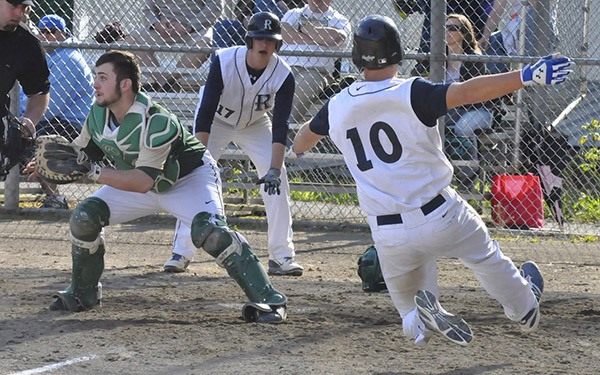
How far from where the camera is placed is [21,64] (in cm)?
701

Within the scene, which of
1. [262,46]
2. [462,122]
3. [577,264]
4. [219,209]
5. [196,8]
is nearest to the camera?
[219,209]

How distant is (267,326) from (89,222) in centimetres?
113

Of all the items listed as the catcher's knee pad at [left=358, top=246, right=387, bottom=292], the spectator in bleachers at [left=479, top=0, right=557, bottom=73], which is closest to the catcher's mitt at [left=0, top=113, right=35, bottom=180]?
the catcher's knee pad at [left=358, top=246, right=387, bottom=292]

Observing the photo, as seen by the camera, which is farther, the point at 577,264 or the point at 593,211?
the point at 593,211

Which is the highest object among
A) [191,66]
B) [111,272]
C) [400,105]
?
[400,105]

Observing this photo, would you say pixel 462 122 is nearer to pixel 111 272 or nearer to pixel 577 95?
pixel 577 95

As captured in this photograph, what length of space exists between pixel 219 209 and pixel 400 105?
166 centimetres

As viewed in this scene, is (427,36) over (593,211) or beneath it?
over

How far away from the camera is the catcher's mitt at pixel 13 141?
6.89 meters

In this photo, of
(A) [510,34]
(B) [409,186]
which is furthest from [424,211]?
(A) [510,34]

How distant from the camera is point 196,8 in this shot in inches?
394

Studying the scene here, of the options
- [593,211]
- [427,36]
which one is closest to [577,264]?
[593,211]

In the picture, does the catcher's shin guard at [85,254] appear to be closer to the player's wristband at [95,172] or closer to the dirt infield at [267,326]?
the dirt infield at [267,326]

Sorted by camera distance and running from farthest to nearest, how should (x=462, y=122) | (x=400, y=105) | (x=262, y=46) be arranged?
(x=462, y=122)
(x=262, y=46)
(x=400, y=105)
